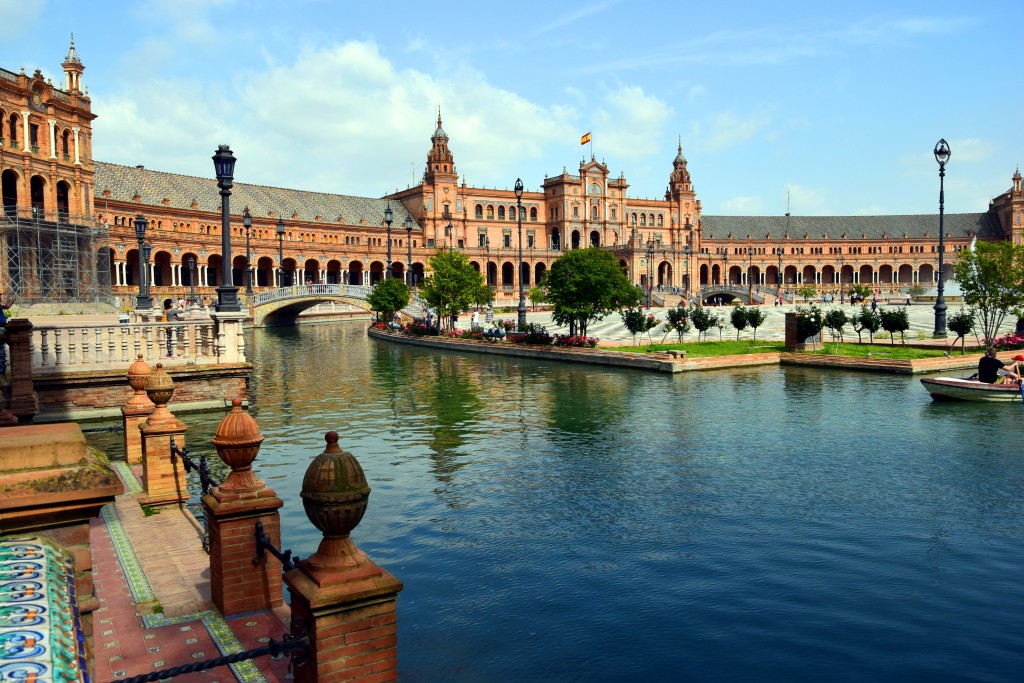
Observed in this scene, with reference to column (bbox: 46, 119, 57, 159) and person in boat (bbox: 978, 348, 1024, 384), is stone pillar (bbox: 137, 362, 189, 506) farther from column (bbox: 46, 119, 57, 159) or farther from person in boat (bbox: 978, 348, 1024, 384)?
column (bbox: 46, 119, 57, 159)

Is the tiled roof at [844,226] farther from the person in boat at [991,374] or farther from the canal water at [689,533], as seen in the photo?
the canal water at [689,533]

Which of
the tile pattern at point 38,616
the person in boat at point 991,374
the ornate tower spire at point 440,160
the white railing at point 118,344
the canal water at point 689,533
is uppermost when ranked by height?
the ornate tower spire at point 440,160

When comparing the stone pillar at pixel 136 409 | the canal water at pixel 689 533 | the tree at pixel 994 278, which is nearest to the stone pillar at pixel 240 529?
the canal water at pixel 689 533

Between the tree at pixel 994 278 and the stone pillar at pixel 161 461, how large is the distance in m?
27.6

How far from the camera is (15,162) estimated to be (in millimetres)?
46406

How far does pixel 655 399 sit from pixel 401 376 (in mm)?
11257

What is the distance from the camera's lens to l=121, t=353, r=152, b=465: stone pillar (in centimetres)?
1323

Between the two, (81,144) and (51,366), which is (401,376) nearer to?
(51,366)

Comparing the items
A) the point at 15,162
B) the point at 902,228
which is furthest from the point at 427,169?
the point at 902,228

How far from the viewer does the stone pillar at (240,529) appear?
7363 mm

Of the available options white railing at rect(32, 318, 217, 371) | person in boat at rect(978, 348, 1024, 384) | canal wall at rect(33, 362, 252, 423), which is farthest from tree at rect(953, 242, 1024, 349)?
white railing at rect(32, 318, 217, 371)

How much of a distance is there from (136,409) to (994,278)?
2900 cm

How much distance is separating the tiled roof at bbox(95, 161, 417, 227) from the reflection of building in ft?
0.63

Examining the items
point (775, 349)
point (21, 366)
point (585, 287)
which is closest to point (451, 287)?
point (585, 287)
